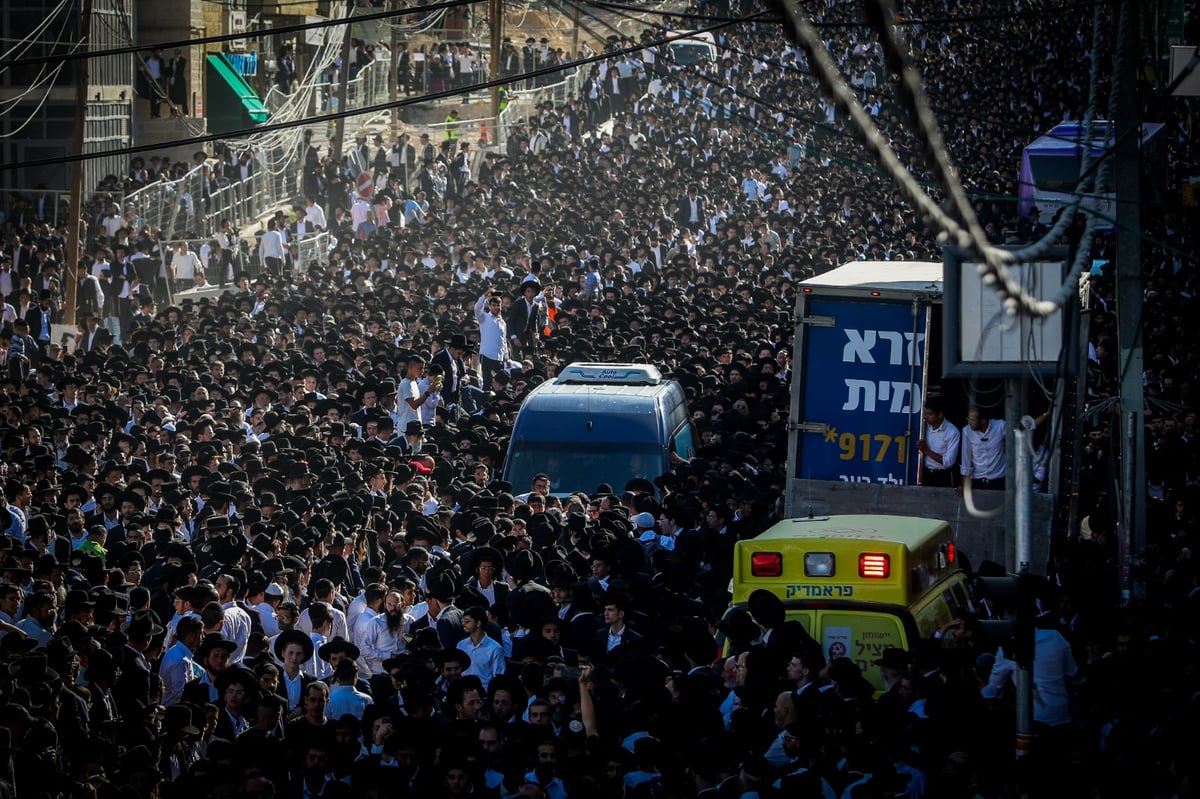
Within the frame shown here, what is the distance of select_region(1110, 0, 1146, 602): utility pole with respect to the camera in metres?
12.8

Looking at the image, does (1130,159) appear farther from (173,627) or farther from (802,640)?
(173,627)

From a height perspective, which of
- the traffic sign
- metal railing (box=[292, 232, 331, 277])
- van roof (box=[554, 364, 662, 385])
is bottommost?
van roof (box=[554, 364, 662, 385])

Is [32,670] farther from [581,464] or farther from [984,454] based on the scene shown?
[984,454]

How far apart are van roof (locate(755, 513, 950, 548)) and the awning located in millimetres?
29922

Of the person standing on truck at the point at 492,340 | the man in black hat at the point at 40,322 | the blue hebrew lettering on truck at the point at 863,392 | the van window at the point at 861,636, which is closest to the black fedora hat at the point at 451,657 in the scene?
the van window at the point at 861,636

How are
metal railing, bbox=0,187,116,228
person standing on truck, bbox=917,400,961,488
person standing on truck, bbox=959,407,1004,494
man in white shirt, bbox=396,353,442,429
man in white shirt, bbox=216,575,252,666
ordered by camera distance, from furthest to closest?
metal railing, bbox=0,187,116,228 → man in white shirt, bbox=396,353,442,429 → person standing on truck, bbox=917,400,961,488 → person standing on truck, bbox=959,407,1004,494 → man in white shirt, bbox=216,575,252,666

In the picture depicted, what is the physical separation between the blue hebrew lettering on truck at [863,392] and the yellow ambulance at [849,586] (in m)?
3.56

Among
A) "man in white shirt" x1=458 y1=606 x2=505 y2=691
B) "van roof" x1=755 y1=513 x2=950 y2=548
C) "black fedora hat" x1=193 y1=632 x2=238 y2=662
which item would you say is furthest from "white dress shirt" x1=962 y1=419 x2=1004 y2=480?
"black fedora hat" x1=193 y1=632 x2=238 y2=662

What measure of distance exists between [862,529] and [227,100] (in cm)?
3121

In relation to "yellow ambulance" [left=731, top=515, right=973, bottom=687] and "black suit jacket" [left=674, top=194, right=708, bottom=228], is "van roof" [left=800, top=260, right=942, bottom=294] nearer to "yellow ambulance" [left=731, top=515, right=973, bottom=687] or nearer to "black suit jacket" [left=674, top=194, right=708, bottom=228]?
"yellow ambulance" [left=731, top=515, right=973, bottom=687]

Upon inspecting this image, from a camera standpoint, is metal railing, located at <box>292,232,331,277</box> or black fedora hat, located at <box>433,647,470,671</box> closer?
black fedora hat, located at <box>433,647,470,671</box>

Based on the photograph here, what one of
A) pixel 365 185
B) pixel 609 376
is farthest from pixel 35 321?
pixel 365 185

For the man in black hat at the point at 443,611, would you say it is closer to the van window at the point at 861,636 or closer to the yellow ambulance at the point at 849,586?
the yellow ambulance at the point at 849,586

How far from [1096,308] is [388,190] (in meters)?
15.6
